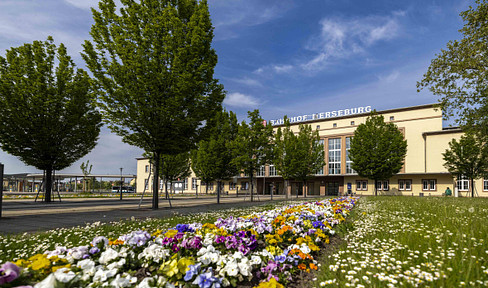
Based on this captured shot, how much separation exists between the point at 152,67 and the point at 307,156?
87.2ft

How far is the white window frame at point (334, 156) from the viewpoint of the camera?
2127 inches

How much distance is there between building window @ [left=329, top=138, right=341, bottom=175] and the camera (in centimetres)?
5405

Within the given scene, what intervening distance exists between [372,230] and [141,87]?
37.9 feet

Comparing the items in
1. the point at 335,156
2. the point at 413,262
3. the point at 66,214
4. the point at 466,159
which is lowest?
the point at 66,214

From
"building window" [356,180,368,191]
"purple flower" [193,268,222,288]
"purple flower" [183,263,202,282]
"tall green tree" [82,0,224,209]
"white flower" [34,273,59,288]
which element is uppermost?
"tall green tree" [82,0,224,209]

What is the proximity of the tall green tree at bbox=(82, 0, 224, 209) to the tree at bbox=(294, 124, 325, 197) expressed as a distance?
72.9ft

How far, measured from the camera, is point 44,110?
731 inches

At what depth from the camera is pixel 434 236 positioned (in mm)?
4566

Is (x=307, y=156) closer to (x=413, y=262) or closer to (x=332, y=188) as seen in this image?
(x=332, y=188)

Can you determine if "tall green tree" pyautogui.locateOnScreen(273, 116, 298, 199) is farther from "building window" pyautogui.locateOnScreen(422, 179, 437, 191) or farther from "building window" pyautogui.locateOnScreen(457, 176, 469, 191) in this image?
"building window" pyautogui.locateOnScreen(457, 176, 469, 191)

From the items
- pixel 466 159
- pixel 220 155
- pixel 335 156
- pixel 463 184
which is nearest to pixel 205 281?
pixel 220 155

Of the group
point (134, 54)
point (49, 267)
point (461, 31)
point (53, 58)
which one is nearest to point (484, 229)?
point (49, 267)

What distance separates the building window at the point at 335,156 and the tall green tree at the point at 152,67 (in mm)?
45148

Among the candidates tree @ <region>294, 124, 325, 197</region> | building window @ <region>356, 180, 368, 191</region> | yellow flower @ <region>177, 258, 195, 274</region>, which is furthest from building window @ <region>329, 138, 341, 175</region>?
yellow flower @ <region>177, 258, 195, 274</region>
